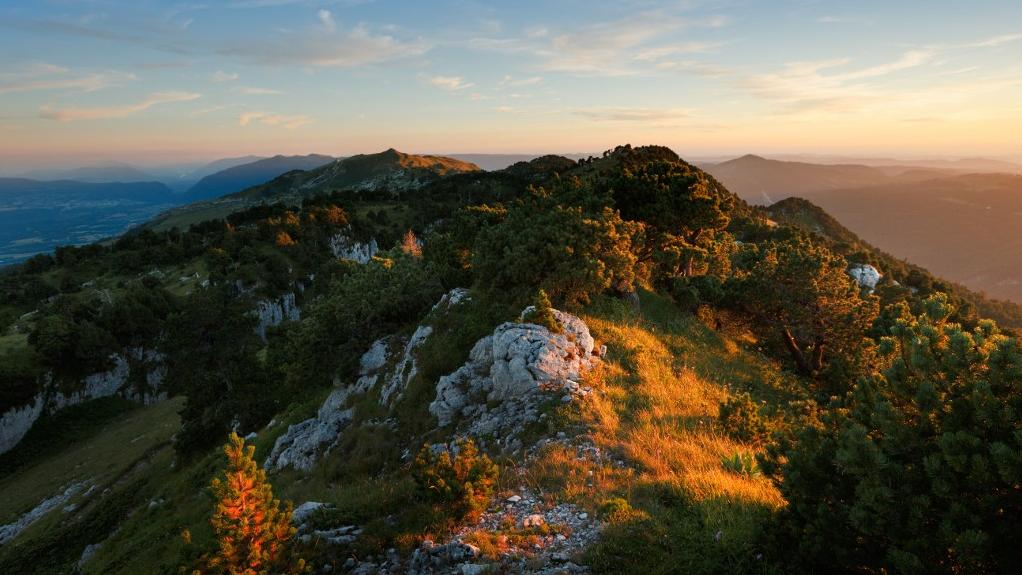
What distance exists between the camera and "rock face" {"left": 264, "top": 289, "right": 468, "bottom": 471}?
2298cm

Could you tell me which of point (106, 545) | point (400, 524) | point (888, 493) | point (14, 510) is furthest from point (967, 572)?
point (14, 510)

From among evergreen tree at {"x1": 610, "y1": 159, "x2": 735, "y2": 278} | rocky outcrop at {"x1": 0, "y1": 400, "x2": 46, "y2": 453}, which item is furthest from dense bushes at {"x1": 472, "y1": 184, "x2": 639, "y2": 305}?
rocky outcrop at {"x1": 0, "y1": 400, "x2": 46, "y2": 453}

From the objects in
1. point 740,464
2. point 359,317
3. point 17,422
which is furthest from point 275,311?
point 740,464

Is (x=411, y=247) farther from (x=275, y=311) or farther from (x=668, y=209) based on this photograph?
(x=668, y=209)

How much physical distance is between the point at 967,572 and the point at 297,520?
43.2ft

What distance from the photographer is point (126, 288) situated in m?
81.5

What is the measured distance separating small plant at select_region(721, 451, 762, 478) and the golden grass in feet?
0.92

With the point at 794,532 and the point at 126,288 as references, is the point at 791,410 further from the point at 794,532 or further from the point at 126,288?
the point at 126,288

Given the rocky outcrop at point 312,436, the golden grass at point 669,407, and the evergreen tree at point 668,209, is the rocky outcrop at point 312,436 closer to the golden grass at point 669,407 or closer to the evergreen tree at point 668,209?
the golden grass at point 669,407

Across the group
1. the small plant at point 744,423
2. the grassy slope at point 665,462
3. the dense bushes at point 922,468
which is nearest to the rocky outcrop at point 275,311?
the grassy slope at point 665,462

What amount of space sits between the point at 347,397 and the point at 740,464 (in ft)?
69.0

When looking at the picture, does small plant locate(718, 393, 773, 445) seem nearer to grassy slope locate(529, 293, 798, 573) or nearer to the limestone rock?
grassy slope locate(529, 293, 798, 573)

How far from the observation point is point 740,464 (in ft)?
39.8

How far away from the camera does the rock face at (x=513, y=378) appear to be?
16766mm
